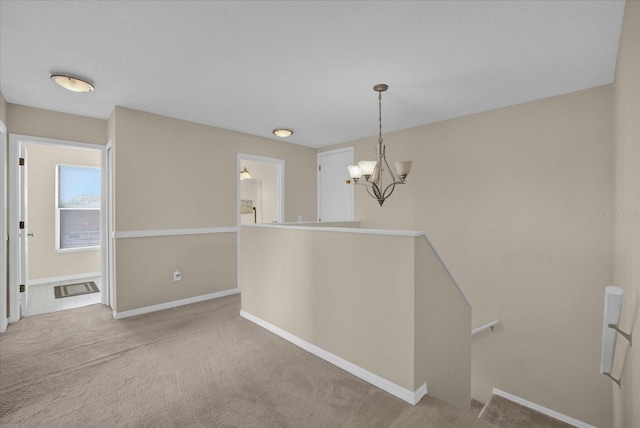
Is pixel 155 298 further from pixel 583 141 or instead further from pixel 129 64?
pixel 583 141

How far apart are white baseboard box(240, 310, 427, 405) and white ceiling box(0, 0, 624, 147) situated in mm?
2359

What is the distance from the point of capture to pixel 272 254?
9.73 feet

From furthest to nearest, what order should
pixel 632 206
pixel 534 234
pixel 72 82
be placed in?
pixel 534 234, pixel 72 82, pixel 632 206

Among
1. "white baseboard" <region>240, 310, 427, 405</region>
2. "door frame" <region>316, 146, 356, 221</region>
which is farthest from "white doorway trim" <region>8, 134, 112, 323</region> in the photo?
"door frame" <region>316, 146, 356, 221</region>

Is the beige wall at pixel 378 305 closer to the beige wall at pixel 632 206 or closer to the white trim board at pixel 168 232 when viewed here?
the beige wall at pixel 632 206

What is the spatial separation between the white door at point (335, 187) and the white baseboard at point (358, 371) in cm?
276

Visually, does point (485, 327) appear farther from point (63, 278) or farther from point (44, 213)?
point (44, 213)

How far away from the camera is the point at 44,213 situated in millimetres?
5113

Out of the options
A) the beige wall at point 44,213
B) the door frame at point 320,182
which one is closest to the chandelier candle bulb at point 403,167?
the door frame at point 320,182

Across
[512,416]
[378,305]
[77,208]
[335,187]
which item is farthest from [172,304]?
[512,416]

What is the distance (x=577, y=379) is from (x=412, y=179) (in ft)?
9.16

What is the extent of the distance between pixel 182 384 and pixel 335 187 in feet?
12.9

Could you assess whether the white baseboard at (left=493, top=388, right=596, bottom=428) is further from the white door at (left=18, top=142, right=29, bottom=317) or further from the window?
the window

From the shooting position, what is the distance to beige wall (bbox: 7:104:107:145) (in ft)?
10.8
